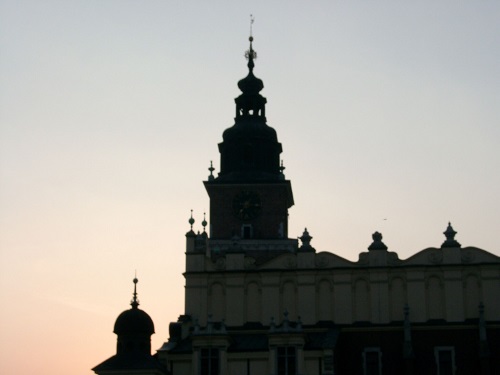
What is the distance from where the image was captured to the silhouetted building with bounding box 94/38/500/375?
223 ft

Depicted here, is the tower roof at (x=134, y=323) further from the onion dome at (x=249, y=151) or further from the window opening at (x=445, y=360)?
the onion dome at (x=249, y=151)

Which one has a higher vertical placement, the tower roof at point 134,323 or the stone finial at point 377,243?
the stone finial at point 377,243

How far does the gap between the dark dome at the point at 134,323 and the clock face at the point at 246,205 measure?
56.8 ft

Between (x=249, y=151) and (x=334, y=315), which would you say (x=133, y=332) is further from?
(x=249, y=151)

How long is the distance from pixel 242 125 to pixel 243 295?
60.4 feet

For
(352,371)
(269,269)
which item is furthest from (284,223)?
(352,371)

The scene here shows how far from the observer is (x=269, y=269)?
73.4 meters

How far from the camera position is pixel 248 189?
86.7 meters

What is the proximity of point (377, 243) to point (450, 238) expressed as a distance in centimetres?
434

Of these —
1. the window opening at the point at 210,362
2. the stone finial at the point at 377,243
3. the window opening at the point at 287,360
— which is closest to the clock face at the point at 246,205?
the stone finial at the point at 377,243

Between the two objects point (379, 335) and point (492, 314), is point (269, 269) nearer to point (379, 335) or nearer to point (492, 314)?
point (379, 335)

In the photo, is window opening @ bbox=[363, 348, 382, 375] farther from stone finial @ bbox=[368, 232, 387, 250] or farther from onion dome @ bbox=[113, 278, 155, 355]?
onion dome @ bbox=[113, 278, 155, 355]

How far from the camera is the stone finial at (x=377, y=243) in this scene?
72.4 m

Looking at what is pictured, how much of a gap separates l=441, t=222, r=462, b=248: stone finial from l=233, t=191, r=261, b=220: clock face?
18.1 meters
